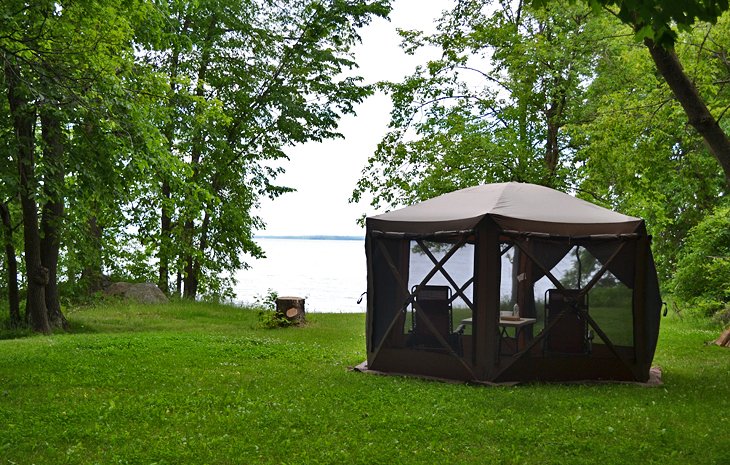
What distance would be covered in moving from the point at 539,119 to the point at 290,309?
810cm

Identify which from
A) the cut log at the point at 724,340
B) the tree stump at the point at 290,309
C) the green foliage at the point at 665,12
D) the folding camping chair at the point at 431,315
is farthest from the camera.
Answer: the tree stump at the point at 290,309

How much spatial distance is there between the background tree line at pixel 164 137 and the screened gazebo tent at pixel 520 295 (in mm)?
4745

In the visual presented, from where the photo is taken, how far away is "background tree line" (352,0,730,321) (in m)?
15.5

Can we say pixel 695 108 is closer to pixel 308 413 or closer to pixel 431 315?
pixel 431 315

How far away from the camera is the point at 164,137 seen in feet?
39.2

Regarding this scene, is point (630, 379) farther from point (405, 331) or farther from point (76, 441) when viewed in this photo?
point (76, 441)

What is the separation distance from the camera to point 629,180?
1299cm

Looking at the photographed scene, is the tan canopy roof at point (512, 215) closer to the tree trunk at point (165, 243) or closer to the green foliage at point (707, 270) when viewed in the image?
the green foliage at point (707, 270)

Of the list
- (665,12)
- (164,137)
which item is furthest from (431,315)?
(164,137)

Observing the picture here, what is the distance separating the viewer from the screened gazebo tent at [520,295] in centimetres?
851

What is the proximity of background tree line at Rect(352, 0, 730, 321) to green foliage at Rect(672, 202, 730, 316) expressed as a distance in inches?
1.2

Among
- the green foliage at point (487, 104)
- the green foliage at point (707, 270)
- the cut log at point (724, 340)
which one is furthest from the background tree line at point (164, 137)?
the green foliage at point (707, 270)

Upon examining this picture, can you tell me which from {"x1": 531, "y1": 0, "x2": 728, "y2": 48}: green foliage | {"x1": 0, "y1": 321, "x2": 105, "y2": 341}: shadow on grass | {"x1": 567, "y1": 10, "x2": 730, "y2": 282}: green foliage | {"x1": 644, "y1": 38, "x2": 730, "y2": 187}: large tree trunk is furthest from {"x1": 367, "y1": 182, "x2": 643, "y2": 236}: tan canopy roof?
{"x1": 0, "y1": 321, "x2": 105, "y2": 341}: shadow on grass

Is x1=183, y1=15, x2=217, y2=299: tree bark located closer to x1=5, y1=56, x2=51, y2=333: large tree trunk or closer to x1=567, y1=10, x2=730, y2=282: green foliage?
x1=5, y1=56, x2=51, y2=333: large tree trunk
